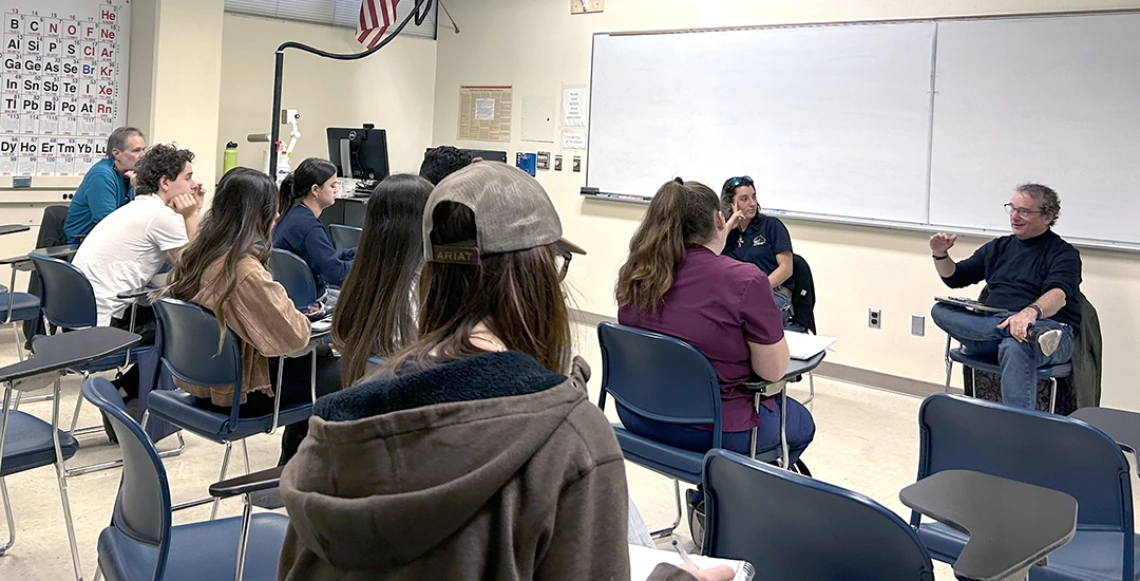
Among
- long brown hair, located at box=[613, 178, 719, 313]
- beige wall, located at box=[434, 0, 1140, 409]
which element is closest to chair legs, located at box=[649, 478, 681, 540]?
long brown hair, located at box=[613, 178, 719, 313]

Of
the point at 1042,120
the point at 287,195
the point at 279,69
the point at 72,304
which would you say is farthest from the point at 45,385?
the point at 279,69

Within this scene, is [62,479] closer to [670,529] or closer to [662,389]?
[662,389]

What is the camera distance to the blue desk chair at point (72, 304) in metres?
3.63

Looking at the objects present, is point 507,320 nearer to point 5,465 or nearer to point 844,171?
point 5,465

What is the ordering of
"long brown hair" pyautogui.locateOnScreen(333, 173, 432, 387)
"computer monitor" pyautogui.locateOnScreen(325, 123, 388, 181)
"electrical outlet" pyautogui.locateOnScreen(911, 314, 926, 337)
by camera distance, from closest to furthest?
"long brown hair" pyautogui.locateOnScreen(333, 173, 432, 387)
"electrical outlet" pyautogui.locateOnScreen(911, 314, 926, 337)
"computer monitor" pyautogui.locateOnScreen(325, 123, 388, 181)

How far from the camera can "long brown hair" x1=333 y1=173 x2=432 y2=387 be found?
2.27 meters

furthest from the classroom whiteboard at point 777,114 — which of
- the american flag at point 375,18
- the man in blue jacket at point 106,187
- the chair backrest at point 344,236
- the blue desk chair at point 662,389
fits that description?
the man in blue jacket at point 106,187

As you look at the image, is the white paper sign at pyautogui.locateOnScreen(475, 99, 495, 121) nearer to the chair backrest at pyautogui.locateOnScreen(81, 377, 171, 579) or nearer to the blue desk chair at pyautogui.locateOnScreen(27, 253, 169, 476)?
the blue desk chair at pyautogui.locateOnScreen(27, 253, 169, 476)

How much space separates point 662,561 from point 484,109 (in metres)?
6.66

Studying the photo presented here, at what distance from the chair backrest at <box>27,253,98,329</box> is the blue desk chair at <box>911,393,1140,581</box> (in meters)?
2.97

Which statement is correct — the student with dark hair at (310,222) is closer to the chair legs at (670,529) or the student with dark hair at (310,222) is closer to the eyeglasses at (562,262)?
the chair legs at (670,529)

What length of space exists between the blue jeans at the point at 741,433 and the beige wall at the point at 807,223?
90 cm

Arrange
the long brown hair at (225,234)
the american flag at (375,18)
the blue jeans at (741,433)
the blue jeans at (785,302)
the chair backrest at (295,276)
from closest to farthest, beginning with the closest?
1. the blue jeans at (741,433)
2. the long brown hair at (225,234)
3. the chair backrest at (295,276)
4. the blue jeans at (785,302)
5. the american flag at (375,18)

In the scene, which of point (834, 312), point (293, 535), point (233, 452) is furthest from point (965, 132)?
point (293, 535)
